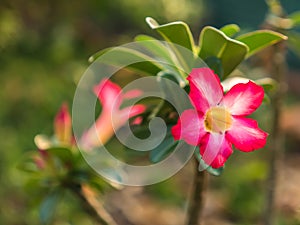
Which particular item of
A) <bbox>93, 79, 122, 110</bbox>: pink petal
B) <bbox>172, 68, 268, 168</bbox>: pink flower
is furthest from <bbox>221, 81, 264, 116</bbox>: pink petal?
<bbox>93, 79, 122, 110</bbox>: pink petal

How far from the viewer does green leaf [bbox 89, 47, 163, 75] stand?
0.57m

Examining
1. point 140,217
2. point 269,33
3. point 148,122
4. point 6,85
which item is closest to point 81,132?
point 148,122

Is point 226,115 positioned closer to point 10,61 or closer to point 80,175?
point 80,175

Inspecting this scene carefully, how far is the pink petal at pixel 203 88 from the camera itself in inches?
18.2

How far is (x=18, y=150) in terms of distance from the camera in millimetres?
1323

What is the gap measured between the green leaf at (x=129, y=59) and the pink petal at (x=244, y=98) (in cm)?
11

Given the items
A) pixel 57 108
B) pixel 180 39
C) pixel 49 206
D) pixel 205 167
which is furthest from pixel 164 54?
pixel 57 108

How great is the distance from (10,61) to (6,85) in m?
0.06

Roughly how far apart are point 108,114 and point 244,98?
10.8 inches

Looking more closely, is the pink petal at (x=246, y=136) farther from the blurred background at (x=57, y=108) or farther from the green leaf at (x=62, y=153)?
the blurred background at (x=57, y=108)

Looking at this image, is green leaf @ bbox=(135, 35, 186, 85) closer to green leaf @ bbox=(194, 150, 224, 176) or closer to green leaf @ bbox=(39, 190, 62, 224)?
green leaf @ bbox=(194, 150, 224, 176)

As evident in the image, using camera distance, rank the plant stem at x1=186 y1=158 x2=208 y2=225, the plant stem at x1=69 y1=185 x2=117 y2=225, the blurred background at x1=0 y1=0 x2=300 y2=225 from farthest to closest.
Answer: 1. the blurred background at x1=0 y1=0 x2=300 y2=225
2. the plant stem at x1=69 y1=185 x2=117 y2=225
3. the plant stem at x1=186 y1=158 x2=208 y2=225

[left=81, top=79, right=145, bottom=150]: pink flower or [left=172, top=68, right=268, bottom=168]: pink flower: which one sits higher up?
[left=172, top=68, right=268, bottom=168]: pink flower

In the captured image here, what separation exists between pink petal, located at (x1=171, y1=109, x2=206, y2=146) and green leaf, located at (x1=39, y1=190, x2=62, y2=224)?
29 cm
